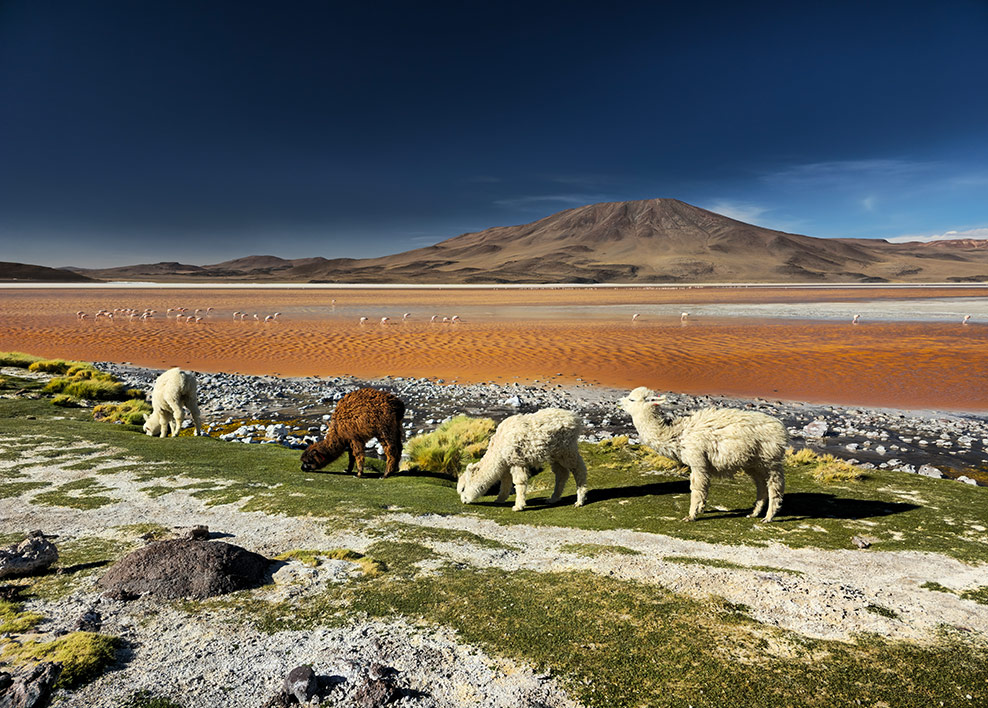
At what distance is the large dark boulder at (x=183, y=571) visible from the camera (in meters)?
5.21

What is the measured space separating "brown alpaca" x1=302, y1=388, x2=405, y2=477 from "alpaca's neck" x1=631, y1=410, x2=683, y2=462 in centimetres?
554

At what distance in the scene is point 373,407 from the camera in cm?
1153

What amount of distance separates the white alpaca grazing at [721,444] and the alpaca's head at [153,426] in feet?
43.5

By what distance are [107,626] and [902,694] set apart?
6.62 m

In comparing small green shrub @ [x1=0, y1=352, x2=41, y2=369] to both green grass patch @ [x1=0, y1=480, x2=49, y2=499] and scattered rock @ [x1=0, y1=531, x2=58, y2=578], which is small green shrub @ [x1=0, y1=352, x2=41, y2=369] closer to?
green grass patch @ [x1=0, y1=480, x2=49, y2=499]

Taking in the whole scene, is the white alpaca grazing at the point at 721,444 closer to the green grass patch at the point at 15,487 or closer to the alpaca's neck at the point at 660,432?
the alpaca's neck at the point at 660,432

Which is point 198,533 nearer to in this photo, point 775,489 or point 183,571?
point 183,571

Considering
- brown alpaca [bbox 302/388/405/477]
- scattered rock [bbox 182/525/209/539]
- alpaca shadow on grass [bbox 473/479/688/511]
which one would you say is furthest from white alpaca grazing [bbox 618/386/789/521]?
scattered rock [bbox 182/525/209/539]

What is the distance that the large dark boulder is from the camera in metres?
5.21

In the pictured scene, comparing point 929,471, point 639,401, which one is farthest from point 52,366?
point 929,471

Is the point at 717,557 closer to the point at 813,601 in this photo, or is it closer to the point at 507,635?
the point at 813,601

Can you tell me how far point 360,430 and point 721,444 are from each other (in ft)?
24.7

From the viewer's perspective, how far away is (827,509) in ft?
27.0

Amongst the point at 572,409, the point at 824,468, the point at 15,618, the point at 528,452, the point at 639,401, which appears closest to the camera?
the point at 15,618
